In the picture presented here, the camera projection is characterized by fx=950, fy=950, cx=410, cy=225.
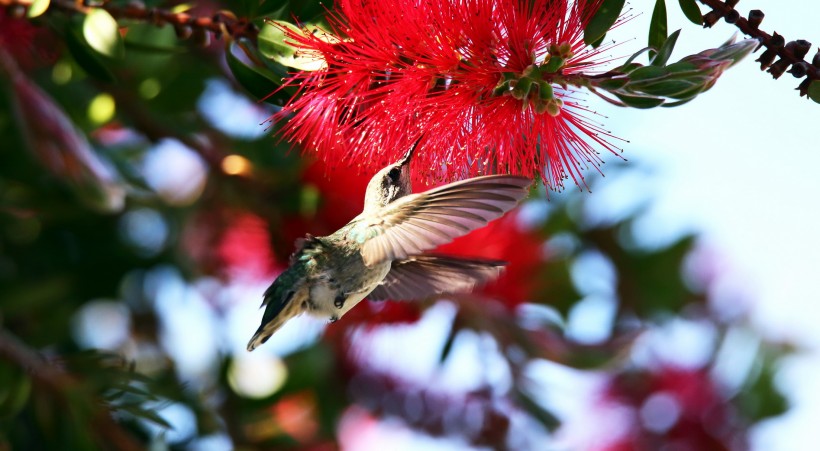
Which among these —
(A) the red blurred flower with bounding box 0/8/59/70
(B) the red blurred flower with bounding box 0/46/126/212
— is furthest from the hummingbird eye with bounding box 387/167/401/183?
(A) the red blurred flower with bounding box 0/8/59/70

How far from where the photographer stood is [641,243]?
305cm

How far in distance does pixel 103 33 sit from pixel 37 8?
0.10m

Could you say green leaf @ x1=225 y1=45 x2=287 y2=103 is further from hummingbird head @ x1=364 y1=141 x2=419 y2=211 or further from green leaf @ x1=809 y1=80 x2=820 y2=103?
green leaf @ x1=809 y1=80 x2=820 y2=103

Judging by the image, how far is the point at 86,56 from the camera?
1.42m

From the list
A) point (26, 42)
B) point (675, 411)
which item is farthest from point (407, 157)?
point (675, 411)

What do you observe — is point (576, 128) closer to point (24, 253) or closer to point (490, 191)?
point (490, 191)

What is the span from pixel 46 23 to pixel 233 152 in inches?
38.3

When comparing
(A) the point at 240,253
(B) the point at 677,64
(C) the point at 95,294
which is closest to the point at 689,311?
(A) the point at 240,253

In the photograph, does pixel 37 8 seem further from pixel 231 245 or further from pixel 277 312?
pixel 231 245

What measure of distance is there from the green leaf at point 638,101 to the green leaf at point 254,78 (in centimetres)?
48

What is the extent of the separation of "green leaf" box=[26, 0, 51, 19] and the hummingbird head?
1.75 feet

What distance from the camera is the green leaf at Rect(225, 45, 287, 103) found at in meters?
1.29

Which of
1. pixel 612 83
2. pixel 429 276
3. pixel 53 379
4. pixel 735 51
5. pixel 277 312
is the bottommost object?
pixel 53 379

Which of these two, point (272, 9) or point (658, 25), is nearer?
point (658, 25)
